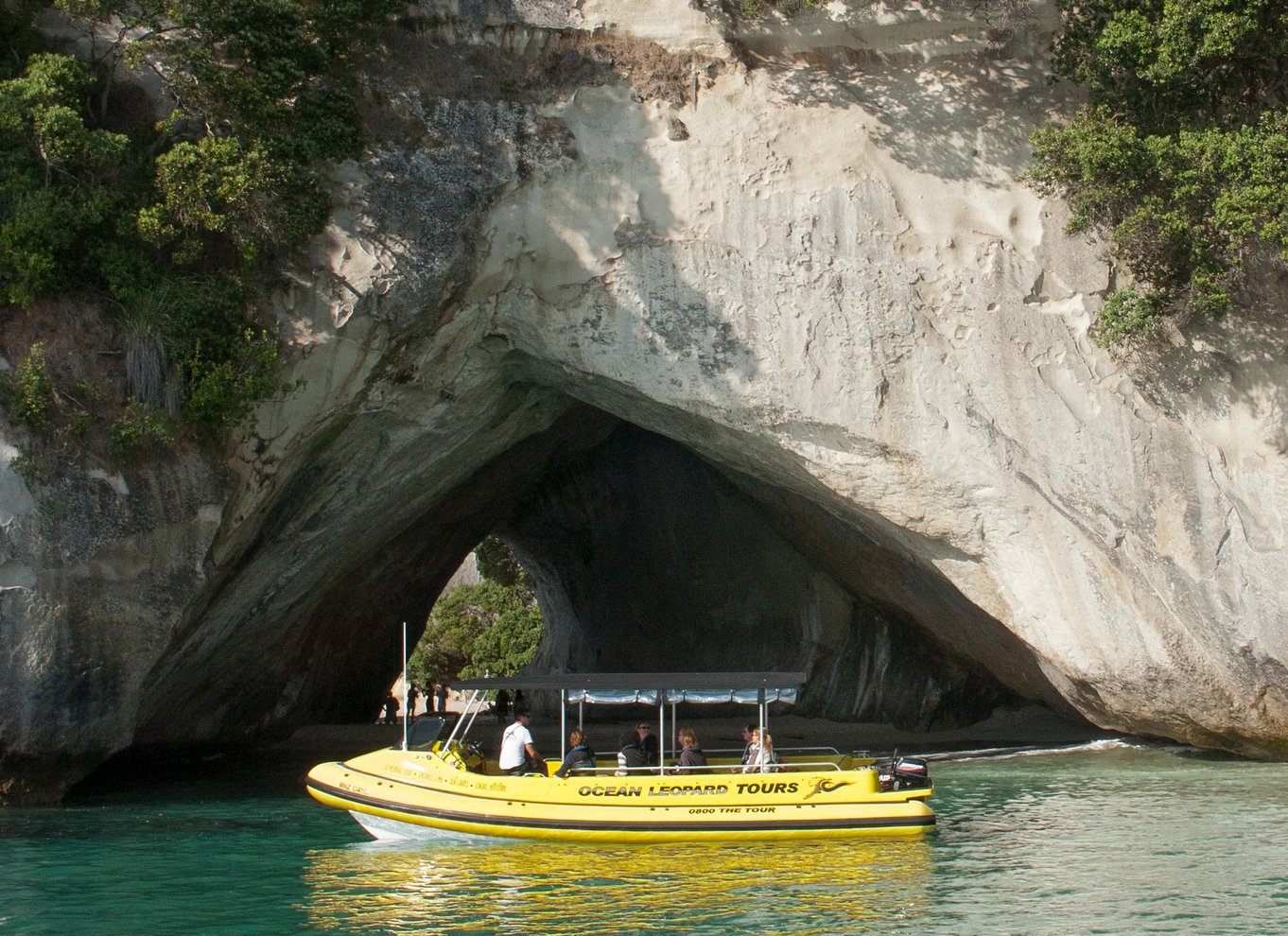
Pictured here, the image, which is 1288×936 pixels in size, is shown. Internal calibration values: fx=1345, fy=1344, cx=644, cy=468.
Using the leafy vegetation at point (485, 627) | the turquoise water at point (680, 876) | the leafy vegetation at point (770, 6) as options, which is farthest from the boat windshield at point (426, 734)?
the leafy vegetation at point (485, 627)

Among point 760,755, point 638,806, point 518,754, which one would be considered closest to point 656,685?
point 760,755

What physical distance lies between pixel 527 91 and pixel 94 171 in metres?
6.09

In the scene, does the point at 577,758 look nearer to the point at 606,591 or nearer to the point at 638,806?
the point at 638,806

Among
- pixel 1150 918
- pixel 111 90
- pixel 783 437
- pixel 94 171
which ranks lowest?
pixel 1150 918

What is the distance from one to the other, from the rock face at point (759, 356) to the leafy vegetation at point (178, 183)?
85 centimetres

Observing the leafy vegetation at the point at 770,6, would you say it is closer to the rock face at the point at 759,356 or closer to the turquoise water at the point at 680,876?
the rock face at the point at 759,356

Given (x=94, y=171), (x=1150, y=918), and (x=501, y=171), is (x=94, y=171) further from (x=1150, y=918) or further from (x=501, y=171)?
(x=1150, y=918)

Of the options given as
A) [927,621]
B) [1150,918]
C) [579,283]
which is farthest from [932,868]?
[927,621]

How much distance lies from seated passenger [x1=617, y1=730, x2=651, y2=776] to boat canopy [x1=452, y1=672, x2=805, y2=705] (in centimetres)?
50

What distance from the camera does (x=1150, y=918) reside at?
1052cm

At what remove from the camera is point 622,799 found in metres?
14.7

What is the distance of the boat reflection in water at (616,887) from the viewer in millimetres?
10711

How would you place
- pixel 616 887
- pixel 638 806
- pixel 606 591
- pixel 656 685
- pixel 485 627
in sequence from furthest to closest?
pixel 485 627
pixel 606 591
pixel 656 685
pixel 638 806
pixel 616 887

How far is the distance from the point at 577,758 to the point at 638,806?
1.33 metres
